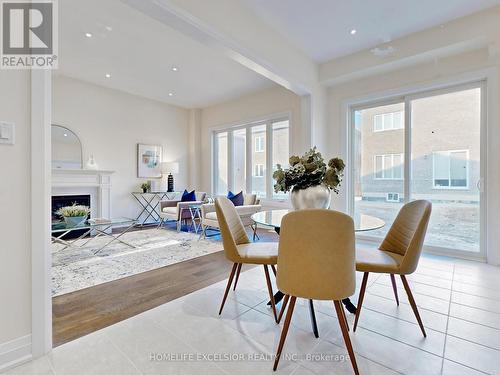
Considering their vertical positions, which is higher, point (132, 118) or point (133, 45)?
point (133, 45)

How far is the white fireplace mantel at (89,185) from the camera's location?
4.76 metres

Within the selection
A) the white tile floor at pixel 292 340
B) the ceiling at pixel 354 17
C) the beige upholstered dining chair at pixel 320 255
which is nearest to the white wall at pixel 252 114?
the ceiling at pixel 354 17

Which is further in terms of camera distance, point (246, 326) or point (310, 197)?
point (310, 197)

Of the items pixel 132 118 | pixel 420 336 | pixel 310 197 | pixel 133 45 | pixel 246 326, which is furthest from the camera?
pixel 132 118

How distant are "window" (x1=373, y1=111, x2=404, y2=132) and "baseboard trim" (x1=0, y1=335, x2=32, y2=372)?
4.68 meters

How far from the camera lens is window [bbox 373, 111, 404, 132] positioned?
393 centimetres

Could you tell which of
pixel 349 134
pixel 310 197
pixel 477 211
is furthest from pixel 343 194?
pixel 310 197

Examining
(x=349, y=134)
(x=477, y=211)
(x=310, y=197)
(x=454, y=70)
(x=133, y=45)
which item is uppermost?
(x=133, y=45)

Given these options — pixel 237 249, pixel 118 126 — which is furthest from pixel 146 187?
pixel 237 249

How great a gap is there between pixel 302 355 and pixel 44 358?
1506 mm

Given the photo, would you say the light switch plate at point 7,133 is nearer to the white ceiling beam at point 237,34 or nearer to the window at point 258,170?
the white ceiling beam at point 237,34

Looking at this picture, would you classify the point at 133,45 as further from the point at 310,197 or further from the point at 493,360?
the point at 493,360

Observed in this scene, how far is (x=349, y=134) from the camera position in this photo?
14.2ft

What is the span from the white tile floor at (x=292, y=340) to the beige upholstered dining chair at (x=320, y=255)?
25 centimetres
